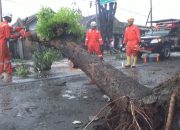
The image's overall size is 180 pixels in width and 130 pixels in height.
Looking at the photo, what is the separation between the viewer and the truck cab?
17.6 metres

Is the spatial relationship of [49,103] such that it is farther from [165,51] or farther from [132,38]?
[165,51]

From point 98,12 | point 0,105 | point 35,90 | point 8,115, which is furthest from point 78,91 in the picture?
point 98,12

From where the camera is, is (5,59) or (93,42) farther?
(93,42)

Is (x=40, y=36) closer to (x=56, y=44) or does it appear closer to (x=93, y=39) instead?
(x=56, y=44)

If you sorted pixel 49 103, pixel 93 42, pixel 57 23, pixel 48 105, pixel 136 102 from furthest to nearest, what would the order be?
pixel 93 42
pixel 49 103
pixel 48 105
pixel 57 23
pixel 136 102

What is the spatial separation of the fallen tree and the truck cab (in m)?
12.5

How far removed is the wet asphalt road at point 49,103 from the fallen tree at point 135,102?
0.67 metres

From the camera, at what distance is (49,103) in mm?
7016

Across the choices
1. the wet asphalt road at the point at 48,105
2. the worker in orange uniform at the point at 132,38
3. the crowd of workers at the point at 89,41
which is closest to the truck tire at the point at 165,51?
the crowd of workers at the point at 89,41

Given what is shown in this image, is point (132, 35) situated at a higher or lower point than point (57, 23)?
lower

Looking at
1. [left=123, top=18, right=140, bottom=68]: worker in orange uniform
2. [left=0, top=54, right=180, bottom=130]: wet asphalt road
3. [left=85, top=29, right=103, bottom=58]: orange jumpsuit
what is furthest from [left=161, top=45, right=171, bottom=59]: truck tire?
[left=0, top=54, right=180, bottom=130]: wet asphalt road

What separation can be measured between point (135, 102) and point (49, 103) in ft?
9.90

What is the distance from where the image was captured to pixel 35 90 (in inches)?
345

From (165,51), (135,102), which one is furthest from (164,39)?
(135,102)
